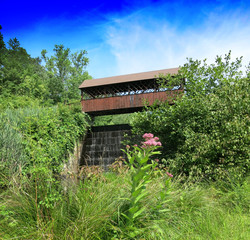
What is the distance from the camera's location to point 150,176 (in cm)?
350

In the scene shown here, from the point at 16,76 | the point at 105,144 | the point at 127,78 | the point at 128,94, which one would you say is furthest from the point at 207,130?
the point at 16,76

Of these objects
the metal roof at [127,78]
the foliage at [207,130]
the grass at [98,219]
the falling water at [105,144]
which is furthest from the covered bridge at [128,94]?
the grass at [98,219]

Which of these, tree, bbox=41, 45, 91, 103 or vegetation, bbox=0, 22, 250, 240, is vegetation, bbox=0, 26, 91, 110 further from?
vegetation, bbox=0, 22, 250, 240

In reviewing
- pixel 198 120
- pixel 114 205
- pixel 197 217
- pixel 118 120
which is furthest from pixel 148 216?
pixel 118 120

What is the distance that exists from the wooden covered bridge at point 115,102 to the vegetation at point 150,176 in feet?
4.10

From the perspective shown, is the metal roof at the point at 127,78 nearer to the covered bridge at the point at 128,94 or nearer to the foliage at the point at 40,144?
the covered bridge at the point at 128,94

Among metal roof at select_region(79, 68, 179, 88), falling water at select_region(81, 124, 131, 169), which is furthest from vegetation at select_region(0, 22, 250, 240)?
metal roof at select_region(79, 68, 179, 88)

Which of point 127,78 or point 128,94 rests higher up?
point 127,78

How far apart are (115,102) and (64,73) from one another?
13443 mm

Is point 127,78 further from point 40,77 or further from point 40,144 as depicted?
point 40,77

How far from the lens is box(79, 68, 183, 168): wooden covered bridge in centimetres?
1069

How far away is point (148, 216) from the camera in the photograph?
A: 2801mm

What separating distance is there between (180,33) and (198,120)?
2.39 m

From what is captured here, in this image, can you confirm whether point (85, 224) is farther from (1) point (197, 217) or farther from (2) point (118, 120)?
(2) point (118, 120)
